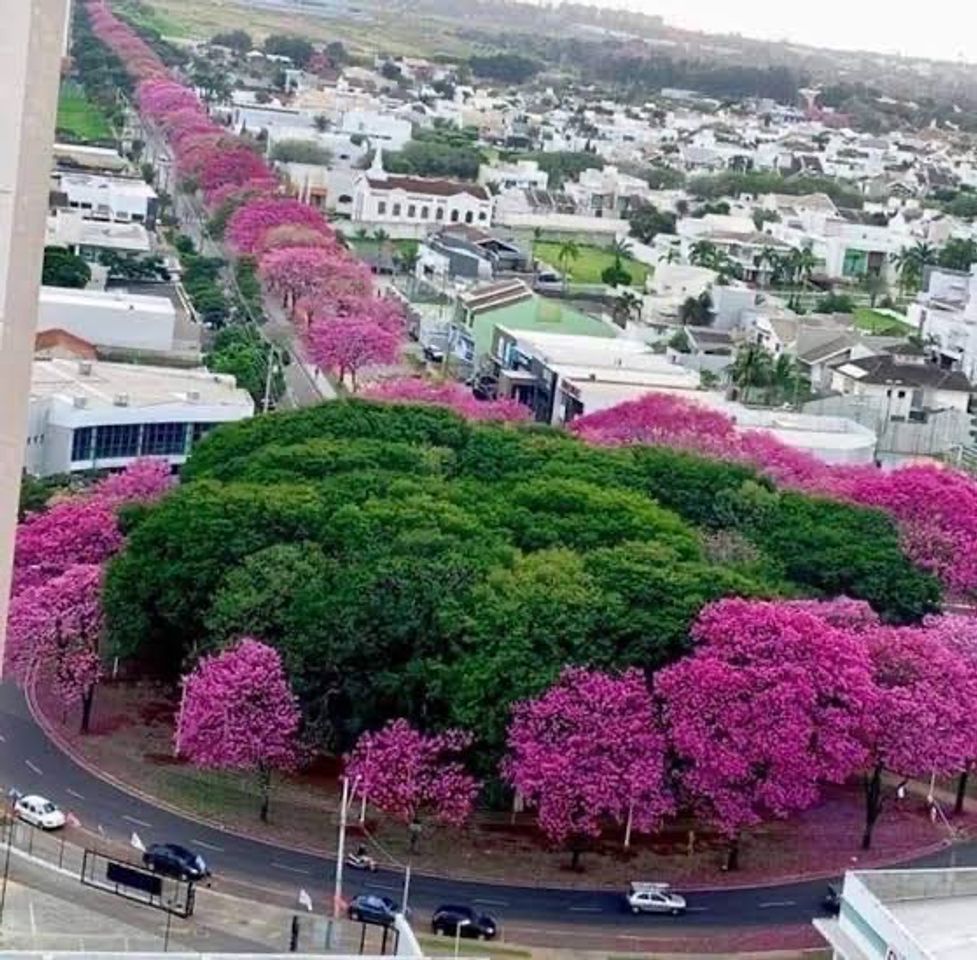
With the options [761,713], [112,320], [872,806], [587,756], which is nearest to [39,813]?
[587,756]

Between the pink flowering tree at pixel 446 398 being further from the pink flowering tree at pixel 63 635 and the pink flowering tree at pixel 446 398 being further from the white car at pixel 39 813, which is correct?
the white car at pixel 39 813

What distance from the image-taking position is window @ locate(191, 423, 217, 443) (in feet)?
94.9

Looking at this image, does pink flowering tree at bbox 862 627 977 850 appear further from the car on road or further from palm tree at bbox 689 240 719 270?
palm tree at bbox 689 240 719 270

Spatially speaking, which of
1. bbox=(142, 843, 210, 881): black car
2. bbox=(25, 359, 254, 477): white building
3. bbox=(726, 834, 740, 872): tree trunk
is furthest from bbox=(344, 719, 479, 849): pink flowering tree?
bbox=(25, 359, 254, 477): white building

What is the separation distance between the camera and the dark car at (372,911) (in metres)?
16.2

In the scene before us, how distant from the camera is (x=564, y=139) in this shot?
77.2 metres

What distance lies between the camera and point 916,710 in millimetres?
18406

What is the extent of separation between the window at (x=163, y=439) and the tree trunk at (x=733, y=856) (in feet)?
41.7

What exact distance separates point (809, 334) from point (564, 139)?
38.1 meters

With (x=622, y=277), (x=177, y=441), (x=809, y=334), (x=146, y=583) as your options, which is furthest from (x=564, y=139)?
(x=146, y=583)

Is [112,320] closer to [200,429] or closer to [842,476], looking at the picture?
[200,429]

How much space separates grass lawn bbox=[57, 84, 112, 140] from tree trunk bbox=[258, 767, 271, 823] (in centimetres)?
4395

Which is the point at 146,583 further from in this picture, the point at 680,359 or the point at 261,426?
the point at 680,359

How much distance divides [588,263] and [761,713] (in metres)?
35.7
